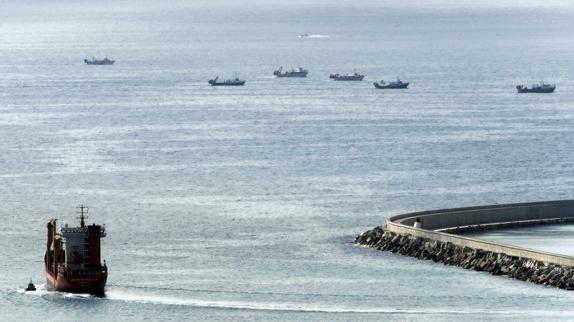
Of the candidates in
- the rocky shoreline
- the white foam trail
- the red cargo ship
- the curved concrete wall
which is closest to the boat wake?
the red cargo ship

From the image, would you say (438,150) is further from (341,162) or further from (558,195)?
(558,195)

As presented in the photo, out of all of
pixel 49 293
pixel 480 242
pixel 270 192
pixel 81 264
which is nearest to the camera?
pixel 81 264

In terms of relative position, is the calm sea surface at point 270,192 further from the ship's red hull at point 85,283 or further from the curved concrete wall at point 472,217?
the curved concrete wall at point 472,217

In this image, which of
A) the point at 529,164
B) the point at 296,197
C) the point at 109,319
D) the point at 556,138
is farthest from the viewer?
the point at 556,138

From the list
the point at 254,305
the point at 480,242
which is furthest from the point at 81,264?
the point at 480,242

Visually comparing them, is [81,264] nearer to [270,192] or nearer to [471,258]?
[471,258]

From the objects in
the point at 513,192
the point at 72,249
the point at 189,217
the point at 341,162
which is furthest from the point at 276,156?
the point at 72,249

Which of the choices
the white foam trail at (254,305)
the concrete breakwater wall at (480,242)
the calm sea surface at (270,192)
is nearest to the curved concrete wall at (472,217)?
the concrete breakwater wall at (480,242)
